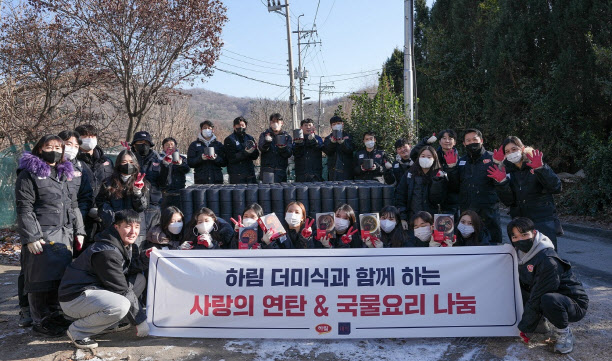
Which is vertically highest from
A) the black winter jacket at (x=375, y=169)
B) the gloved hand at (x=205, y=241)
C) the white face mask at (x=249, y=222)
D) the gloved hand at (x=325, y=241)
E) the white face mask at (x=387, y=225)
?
the black winter jacket at (x=375, y=169)

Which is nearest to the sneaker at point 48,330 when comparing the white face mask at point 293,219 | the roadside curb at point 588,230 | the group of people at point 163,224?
the group of people at point 163,224

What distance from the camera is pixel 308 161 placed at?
830cm

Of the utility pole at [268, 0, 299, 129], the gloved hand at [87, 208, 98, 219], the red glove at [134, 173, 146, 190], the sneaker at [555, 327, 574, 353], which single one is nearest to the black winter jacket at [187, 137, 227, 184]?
the red glove at [134, 173, 146, 190]

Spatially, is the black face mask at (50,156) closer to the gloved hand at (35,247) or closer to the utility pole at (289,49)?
the gloved hand at (35,247)

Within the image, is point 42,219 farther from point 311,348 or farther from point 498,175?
point 498,175

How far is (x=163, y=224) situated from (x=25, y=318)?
166cm

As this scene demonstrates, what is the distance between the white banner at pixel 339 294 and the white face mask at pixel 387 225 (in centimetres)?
103

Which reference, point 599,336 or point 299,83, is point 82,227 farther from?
point 299,83

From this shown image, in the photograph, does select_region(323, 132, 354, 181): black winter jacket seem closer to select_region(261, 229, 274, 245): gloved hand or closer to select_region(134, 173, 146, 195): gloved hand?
select_region(261, 229, 274, 245): gloved hand

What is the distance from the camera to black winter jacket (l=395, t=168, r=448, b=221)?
594 centimetres

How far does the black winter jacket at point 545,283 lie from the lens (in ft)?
13.1

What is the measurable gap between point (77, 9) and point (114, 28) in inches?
33.8

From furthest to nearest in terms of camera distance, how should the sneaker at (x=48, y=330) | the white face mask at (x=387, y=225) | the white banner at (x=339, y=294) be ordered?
1. the white face mask at (x=387, y=225)
2. the sneaker at (x=48, y=330)
3. the white banner at (x=339, y=294)

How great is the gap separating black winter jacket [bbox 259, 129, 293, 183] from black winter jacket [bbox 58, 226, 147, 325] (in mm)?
3878
